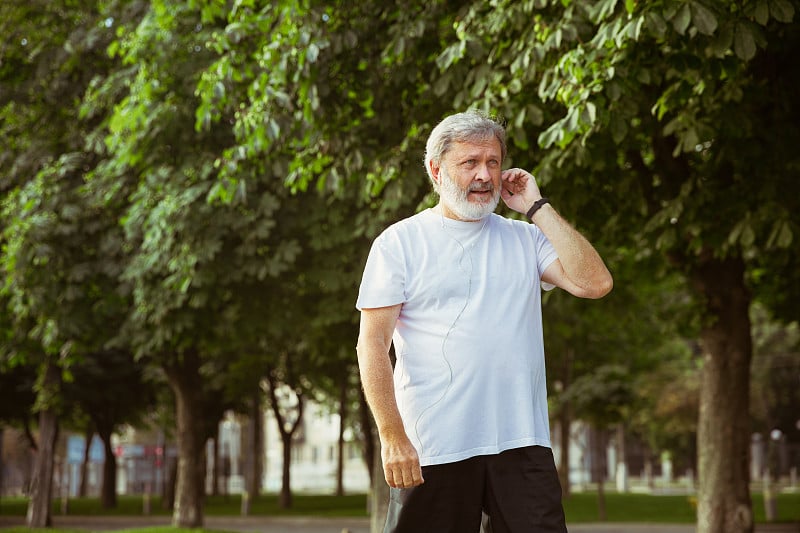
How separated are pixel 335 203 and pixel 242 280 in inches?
73.1

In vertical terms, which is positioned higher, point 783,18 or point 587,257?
point 783,18

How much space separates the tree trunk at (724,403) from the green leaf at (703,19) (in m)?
6.43

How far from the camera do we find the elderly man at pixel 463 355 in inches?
140

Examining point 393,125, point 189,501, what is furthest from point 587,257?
point 189,501

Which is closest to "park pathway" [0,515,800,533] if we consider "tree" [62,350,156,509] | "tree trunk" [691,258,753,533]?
"tree" [62,350,156,509]

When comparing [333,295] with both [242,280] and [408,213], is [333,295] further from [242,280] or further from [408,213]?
[408,213]

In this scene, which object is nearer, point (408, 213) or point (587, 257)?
point (587, 257)

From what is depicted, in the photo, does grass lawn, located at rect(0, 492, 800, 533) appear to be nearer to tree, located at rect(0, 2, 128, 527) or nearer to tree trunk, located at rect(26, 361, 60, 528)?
tree trunk, located at rect(26, 361, 60, 528)

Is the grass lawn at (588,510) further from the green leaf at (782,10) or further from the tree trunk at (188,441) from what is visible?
the green leaf at (782,10)

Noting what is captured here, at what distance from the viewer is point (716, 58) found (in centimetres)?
798

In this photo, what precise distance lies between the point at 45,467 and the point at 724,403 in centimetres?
1409

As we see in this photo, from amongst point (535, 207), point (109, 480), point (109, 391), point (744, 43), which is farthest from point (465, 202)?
point (109, 480)

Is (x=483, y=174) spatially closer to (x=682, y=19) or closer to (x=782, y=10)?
(x=682, y=19)

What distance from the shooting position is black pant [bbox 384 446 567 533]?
11.7 ft
